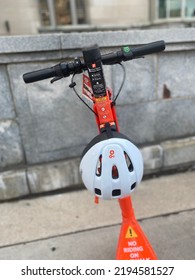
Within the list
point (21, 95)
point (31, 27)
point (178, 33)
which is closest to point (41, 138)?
point (21, 95)

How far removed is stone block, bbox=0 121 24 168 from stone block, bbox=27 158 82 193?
0.59 ft

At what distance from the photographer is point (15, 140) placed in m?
2.46

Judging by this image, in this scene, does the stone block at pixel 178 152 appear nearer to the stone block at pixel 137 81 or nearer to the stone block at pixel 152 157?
the stone block at pixel 152 157

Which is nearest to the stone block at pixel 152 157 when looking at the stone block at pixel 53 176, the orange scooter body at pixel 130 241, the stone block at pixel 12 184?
the stone block at pixel 53 176

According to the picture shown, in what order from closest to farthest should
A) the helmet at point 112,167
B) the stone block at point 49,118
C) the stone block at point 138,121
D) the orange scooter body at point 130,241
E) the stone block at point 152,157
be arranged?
1. the helmet at point 112,167
2. the orange scooter body at point 130,241
3. the stone block at point 49,118
4. the stone block at point 138,121
5. the stone block at point 152,157

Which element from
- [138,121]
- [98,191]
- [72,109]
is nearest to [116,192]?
[98,191]

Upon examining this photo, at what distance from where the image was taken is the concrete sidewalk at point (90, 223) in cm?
196

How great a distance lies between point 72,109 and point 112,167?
4.28 feet

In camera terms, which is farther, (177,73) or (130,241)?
(177,73)

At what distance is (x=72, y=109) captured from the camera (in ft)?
8.10

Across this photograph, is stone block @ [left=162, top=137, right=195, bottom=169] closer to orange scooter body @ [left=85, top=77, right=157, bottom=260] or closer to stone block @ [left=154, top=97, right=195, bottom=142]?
stone block @ [left=154, top=97, right=195, bottom=142]

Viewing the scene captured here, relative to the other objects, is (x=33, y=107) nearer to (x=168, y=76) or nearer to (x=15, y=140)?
(x=15, y=140)

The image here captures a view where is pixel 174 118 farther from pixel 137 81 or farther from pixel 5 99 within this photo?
pixel 5 99

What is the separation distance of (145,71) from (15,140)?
143cm
